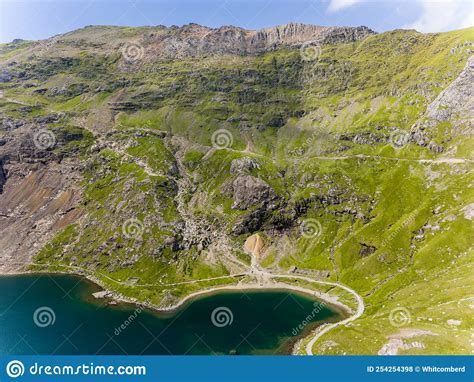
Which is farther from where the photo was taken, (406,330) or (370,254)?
(370,254)

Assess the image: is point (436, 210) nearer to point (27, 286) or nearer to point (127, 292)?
point (127, 292)

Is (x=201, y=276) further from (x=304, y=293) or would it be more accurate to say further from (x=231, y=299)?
(x=304, y=293)

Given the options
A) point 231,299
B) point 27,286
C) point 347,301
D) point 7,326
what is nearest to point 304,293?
point 347,301

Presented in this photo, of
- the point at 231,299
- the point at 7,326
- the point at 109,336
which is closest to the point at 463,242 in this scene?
the point at 231,299
